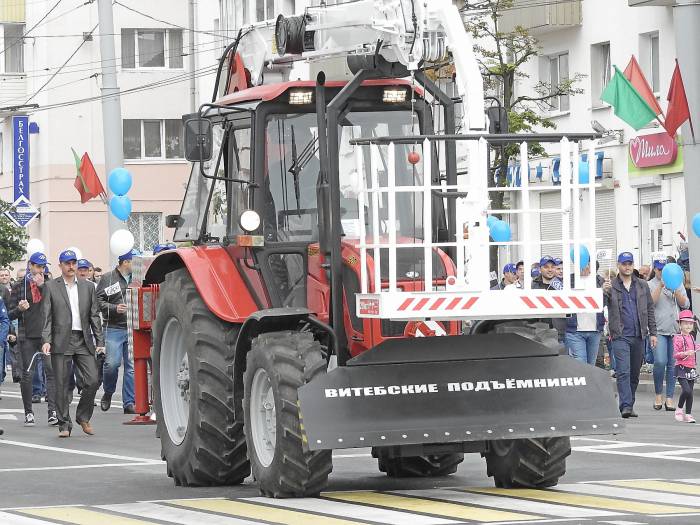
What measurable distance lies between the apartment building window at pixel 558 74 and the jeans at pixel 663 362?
17.1m

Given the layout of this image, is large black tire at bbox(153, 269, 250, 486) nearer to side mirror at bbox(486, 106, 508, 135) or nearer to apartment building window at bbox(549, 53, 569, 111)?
side mirror at bbox(486, 106, 508, 135)

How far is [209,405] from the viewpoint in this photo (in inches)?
519

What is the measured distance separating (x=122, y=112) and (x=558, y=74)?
80.6 feet

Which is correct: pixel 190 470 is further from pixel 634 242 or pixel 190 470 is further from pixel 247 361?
pixel 634 242

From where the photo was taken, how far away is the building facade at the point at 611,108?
1401 inches

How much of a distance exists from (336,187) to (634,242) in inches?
997

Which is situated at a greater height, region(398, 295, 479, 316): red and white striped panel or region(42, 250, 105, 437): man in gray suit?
region(398, 295, 479, 316): red and white striped panel

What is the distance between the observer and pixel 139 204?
62219 millimetres

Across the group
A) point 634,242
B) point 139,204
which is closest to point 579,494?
point 634,242

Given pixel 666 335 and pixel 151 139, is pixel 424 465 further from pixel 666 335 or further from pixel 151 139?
pixel 151 139

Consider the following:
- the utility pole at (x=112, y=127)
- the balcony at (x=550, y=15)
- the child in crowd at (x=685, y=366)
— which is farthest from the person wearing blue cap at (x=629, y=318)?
the balcony at (x=550, y=15)

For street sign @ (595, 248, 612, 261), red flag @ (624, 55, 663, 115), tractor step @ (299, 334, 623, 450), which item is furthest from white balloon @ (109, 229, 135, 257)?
street sign @ (595, 248, 612, 261)

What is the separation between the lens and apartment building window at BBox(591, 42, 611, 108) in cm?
3841

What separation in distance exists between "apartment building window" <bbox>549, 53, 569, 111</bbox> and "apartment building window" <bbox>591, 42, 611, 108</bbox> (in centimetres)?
83
